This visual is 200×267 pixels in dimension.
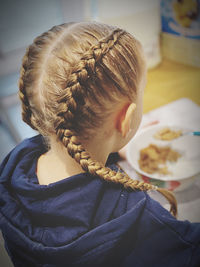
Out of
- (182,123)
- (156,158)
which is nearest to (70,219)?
(156,158)

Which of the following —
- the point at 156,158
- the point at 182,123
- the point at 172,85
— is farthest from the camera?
the point at 172,85

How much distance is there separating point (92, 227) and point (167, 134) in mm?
382

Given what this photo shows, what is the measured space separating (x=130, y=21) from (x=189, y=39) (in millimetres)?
266

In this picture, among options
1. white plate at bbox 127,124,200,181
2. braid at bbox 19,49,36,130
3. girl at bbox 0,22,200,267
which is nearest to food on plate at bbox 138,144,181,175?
white plate at bbox 127,124,200,181

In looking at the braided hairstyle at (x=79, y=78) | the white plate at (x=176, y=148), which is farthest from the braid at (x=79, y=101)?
the white plate at (x=176, y=148)

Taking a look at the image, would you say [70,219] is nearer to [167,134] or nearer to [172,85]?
[167,134]

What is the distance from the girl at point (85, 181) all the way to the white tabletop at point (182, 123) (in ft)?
0.55

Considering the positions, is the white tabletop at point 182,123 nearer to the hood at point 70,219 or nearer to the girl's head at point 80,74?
the hood at point 70,219

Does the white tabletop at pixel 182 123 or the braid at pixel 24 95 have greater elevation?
the braid at pixel 24 95

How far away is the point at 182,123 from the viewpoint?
0.75 m

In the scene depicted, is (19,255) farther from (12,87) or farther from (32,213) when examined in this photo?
(12,87)

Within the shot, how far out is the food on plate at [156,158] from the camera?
23.5 inches

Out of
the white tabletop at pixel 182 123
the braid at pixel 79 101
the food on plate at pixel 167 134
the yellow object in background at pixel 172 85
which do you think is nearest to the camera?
the braid at pixel 79 101

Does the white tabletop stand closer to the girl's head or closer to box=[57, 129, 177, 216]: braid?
box=[57, 129, 177, 216]: braid
